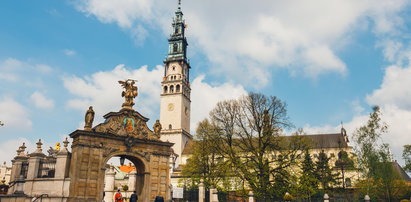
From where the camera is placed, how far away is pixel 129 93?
100 ft

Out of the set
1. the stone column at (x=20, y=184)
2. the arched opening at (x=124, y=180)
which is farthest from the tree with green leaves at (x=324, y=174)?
the stone column at (x=20, y=184)

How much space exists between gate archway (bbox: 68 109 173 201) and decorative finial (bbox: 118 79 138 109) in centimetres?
89

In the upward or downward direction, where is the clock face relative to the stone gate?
upward

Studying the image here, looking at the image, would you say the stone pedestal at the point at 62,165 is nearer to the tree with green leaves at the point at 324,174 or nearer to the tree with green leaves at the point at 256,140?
the tree with green leaves at the point at 256,140

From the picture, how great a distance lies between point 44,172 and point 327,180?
1631 inches

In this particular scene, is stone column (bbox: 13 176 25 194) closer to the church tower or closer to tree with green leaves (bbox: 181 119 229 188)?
tree with green leaves (bbox: 181 119 229 188)

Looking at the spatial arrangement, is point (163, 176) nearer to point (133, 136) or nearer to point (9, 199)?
point (133, 136)

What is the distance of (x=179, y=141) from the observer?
Answer: 75.8m

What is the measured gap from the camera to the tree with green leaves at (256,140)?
101 ft

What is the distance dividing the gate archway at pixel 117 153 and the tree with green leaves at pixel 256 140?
24.5ft

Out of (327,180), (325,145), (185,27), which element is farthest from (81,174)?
→ (185,27)

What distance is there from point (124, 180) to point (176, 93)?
3461 cm

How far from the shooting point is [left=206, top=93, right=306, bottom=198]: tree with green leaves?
1216 inches

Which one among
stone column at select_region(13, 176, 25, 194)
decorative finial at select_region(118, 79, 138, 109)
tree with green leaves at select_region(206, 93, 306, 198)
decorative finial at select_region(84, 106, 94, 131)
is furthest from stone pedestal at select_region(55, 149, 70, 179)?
tree with green leaves at select_region(206, 93, 306, 198)
